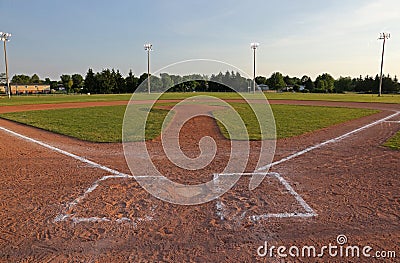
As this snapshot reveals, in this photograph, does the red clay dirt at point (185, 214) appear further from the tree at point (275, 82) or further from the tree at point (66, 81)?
the tree at point (66, 81)

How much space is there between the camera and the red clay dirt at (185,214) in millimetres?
2951

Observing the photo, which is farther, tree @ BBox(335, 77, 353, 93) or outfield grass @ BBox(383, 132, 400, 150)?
tree @ BBox(335, 77, 353, 93)

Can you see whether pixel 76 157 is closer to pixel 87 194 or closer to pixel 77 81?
pixel 87 194

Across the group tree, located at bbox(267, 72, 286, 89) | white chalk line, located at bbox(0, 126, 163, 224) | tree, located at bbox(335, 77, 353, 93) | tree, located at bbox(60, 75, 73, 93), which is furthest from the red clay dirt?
tree, located at bbox(60, 75, 73, 93)

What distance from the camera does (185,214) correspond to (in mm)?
3779

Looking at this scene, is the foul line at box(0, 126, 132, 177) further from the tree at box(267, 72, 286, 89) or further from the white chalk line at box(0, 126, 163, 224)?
the tree at box(267, 72, 286, 89)

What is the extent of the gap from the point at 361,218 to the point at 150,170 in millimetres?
3703

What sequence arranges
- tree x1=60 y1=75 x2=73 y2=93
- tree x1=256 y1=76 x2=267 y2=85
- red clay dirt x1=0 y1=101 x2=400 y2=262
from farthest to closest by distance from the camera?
tree x1=60 y1=75 x2=73 y2=93
tree x1=256 y1=76 x2=267 y2=85
red clay dirt x1=0 y1=101 x2=400 y2=262

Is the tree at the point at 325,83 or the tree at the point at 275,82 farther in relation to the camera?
the tree at the point at 275,82

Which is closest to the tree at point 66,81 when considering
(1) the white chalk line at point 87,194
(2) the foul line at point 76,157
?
(2) the foul line at point 76,157

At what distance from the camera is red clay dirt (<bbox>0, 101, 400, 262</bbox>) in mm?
2951

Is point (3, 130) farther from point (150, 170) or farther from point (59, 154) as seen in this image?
point (150, 170)

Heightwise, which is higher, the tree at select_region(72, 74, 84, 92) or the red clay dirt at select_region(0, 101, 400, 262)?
the tree at select_region(72, 74, 84, 92)

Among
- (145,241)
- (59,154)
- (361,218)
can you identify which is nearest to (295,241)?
(361,218)
